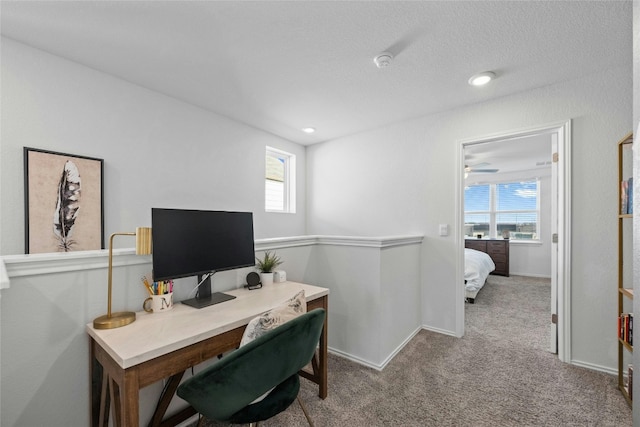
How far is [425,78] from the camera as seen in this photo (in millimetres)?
2297

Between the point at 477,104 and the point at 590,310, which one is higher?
the point at 477,104

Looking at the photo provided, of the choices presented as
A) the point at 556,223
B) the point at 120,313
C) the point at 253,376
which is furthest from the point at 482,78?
the point at 120,313

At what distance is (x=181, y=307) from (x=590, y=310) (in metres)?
3.13

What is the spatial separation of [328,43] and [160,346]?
6.57 ft

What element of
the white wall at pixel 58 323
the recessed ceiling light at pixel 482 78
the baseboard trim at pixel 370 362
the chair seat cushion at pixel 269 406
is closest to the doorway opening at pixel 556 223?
the recessed ceiling light at pixel 482 78

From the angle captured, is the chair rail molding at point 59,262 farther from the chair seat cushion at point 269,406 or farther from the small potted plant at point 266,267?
the chair seat cushion at point 269,406

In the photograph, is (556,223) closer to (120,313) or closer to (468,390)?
(468,390)

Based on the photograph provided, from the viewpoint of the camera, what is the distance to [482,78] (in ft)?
7.39

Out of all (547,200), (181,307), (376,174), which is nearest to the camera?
(181,307)

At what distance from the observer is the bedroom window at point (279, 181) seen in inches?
152

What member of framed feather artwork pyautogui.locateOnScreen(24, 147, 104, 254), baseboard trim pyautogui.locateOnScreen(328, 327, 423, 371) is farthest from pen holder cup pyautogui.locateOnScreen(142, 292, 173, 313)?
baseboard trim pyautogui.locateOnScreen(328, 327, 423, 371)

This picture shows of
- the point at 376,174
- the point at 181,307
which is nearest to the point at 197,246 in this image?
the point at 181,307

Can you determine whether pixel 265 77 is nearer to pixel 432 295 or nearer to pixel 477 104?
pixel 477 104

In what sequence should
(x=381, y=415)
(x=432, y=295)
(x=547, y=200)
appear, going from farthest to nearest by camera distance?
1. (x=547, y=200)
2. (x=432, y=295)
3. (x=381, y=415)
